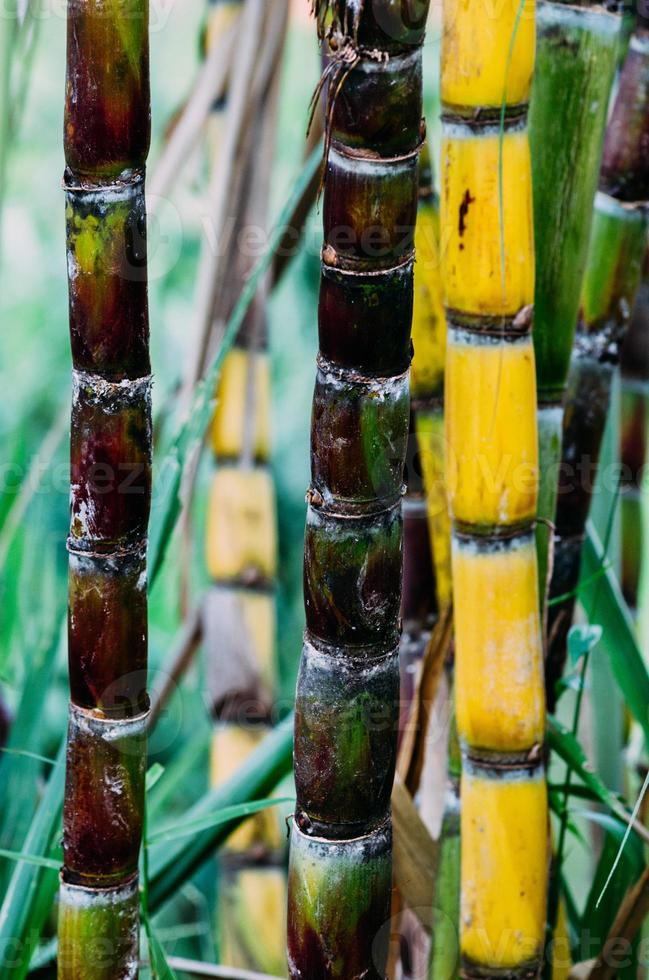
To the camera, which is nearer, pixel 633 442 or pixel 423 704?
pixel 423 704

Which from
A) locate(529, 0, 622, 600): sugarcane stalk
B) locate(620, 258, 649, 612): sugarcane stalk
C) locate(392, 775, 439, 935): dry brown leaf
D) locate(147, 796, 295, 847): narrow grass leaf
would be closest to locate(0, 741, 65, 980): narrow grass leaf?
locate(147, 796, 295, 847): narrow grass leaf

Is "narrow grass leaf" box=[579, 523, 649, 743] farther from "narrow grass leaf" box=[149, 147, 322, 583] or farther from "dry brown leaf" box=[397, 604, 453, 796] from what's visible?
"narrow grass leaf" box=[149, 147, 322, 583]

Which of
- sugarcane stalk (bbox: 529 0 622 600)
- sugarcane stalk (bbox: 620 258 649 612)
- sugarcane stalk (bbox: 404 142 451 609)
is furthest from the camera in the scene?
sugarcane stalk (bbox: 620 258 649 612)

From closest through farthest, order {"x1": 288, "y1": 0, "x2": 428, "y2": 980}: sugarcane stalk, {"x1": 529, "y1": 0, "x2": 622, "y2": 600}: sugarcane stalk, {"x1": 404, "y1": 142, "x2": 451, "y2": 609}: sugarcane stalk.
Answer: {"x1": 288, "y1": 0, "x2": 428, "y2": 980}: sugarcane stalk
{"x1": 529, "y1": 0, "x2": 622, "y2": 600}: sugarcane stalk
{"x1": 404, "y1": 142, "x2": 451, "y2": 609}: sugarcane stalk

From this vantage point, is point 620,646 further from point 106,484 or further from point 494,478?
point 106,484

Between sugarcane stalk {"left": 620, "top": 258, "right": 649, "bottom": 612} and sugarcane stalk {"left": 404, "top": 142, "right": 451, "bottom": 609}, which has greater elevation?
A: sugarcane stalk {"left": 404, "top": 142, "right": 451, "bottom": 609}

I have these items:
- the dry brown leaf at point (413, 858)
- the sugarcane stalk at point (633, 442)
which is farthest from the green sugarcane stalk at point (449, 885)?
the sugarcane stalk at point (633, 442)

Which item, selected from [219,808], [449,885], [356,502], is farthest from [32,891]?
[356,502]
